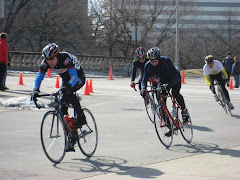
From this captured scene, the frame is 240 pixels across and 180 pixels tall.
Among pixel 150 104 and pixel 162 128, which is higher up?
pixel 150 104

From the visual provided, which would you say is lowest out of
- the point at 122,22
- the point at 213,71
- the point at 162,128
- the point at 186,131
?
the point at 186,131

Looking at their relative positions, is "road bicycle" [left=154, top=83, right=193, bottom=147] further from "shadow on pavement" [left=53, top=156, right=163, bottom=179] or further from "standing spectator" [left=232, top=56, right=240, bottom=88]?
"standing spectator" [left=232, top=56, right=240, bottom=88]

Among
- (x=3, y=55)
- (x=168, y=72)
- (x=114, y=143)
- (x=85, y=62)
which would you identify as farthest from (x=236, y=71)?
(x=114, y=143)

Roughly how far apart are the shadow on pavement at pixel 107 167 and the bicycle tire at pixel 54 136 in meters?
0.14

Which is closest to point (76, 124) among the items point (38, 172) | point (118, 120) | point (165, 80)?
point (38, 172)

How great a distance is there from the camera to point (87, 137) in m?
7.73

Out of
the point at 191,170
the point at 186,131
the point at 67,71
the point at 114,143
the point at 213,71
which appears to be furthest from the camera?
the point at 213,71

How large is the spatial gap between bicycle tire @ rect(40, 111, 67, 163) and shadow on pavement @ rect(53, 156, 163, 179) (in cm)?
14

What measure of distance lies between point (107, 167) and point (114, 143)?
6.67ft

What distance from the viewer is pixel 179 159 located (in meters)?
7.48

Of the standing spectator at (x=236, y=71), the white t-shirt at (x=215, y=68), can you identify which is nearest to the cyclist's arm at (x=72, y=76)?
the white t-shirt at (x=215, y=68)

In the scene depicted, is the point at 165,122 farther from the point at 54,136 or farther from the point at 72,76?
the point at 54,136

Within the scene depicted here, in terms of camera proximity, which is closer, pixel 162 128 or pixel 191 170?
pixel 191 170

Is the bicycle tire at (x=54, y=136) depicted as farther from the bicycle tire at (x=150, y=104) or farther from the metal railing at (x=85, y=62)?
the metal railing at (x=85, y=62)
